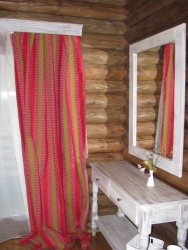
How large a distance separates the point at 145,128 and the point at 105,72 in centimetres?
97

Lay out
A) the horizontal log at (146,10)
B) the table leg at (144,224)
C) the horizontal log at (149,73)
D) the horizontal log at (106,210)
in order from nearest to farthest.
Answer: the table leg at (144,224)
the horizontal log at (146,10)
the horizontal log at (149,73)
the horizontal log at (106,210)

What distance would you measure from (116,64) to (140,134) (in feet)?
3.40

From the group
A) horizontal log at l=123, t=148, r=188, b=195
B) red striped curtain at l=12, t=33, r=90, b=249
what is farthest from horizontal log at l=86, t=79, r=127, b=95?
horizontal log at l=123, t=148, r=188, b=195

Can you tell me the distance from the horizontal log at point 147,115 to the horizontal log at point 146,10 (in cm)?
100

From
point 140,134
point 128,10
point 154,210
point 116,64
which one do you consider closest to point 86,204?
point 140,134

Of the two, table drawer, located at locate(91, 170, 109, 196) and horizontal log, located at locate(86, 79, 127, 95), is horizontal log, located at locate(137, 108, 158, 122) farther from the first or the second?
table drawer, located at locate(91, 170, 109, 196)

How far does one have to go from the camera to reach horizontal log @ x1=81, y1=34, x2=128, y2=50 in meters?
3.32

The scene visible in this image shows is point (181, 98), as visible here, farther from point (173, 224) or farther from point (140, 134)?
point (173, 224)

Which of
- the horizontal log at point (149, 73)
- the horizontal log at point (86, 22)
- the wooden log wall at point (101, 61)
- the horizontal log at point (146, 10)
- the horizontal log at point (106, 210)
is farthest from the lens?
the horizontal log at point (106, 210)

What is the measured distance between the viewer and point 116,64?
3494 millimetres

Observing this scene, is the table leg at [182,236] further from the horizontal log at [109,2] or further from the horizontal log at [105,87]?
the horizontal log at [109,2]

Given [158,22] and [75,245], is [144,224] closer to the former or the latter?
[75,245]

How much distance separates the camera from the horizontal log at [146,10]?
8.30 feet

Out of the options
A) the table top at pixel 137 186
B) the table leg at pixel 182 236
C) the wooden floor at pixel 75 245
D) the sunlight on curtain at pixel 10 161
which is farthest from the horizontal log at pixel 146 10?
the wooden floor at pixel 75 245
